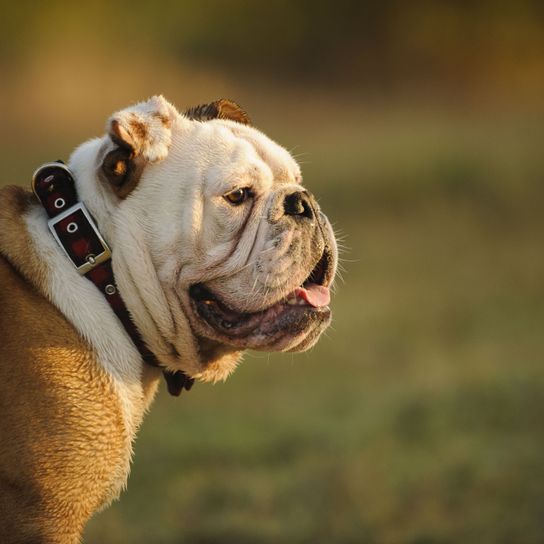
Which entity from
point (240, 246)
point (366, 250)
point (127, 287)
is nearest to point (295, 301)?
point (240, 246)

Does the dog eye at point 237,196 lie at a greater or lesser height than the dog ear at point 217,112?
lesser

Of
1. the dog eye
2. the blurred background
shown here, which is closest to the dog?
the dog eye

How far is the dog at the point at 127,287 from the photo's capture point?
3480 mm

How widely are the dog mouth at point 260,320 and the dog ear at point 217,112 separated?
802 millimetres

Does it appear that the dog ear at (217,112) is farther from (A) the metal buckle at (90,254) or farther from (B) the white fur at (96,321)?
(B) the white fur at (96,321)

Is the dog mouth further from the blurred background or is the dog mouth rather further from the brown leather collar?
the blurred background

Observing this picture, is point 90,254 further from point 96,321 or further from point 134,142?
point 134,142

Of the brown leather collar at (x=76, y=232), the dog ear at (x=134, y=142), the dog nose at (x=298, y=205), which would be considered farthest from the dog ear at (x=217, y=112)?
the brown leather collar at (x=76, y=232)

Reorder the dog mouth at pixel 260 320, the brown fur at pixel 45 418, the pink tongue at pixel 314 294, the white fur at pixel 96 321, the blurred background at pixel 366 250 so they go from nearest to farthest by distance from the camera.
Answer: the brown fur at pixel 45 418 → the white fur at pixel 96 321 → the dog mouth at pixel 260 320 → the pink tongue at pixel 314 294 → the blurred background at pixel 366 250

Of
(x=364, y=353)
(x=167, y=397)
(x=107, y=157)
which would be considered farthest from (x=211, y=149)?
(x=364, y=353)

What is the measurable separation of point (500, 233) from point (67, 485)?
35.8ft

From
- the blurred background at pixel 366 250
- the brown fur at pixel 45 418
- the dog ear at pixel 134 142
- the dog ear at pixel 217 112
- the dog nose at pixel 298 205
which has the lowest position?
the blurred background at pixel 366 250

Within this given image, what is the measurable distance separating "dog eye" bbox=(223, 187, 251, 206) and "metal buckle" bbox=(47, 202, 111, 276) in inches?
18.9

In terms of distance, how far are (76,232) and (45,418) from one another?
0.67m
